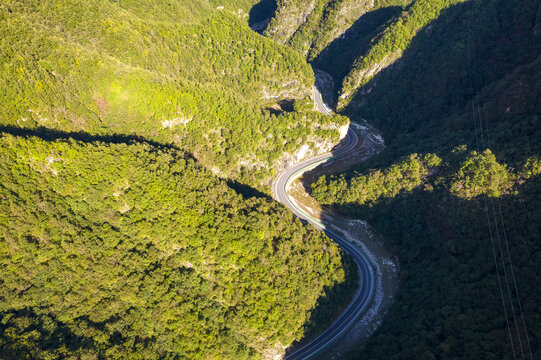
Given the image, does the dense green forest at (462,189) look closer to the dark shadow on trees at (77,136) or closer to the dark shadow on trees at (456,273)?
the dark shadow on trees at (456,273)

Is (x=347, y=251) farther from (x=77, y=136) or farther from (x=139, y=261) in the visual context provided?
(x=77, y=136)

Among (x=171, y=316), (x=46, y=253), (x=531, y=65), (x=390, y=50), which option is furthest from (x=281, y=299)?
(x=390, y=50)

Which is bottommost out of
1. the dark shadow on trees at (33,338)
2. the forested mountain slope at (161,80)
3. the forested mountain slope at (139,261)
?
the dark shadow on trees at (33,338)

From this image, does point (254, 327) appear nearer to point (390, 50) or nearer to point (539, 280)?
point (539, 280)

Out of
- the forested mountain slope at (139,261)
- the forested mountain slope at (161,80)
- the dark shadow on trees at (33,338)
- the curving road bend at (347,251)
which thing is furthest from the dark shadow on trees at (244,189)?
the dark shadow on trees at (33,338)

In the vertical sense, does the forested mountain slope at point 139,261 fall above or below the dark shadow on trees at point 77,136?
below

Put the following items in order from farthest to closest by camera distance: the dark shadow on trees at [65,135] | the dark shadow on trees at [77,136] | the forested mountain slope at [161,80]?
the forested mountain slope at [161,80] → the dark shadow on trees at [77,136] → the dark shadow on trees at [65,135]

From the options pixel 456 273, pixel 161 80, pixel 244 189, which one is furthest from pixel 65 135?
pixel 456 273
